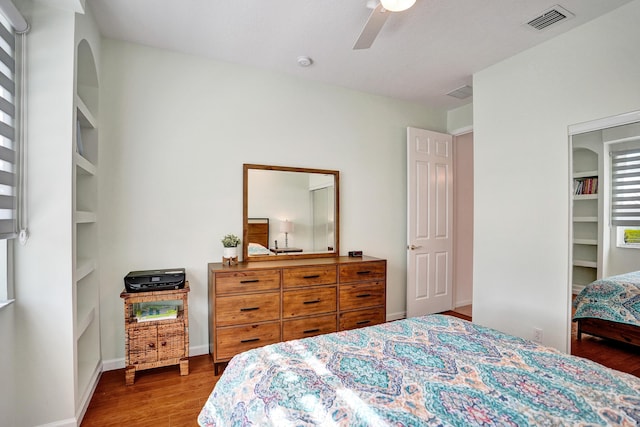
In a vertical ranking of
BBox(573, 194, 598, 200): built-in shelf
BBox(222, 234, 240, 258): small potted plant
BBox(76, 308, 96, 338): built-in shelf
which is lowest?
BBox(76, 308, 96, 338): built-in shelf

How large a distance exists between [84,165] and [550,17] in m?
3.47

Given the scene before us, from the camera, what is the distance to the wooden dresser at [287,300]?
8.61 ft

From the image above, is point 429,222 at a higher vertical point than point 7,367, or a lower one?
higher

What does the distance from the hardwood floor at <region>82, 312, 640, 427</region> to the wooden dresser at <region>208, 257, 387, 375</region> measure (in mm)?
277

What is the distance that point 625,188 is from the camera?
7.27ft

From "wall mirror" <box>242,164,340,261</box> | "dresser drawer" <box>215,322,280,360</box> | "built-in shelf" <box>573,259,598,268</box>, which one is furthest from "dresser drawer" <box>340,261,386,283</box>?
"built-in shelf" <box>573,259,598,268</box>

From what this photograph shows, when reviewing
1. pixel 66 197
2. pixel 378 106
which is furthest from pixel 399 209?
pixel 66 197

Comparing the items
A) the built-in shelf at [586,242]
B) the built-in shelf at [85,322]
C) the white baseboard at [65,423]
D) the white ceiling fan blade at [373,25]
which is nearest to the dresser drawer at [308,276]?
the built-in shelf at [85,322]

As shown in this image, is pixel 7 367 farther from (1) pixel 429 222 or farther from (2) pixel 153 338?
(1) pixel 429 222

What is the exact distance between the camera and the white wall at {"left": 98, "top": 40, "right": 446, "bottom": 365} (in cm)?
270

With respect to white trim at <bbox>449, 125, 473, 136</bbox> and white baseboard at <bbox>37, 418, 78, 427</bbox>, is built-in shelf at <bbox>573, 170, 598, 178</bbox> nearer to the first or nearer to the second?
white trim at <bbox>449, 125, 473, 136</bbox>

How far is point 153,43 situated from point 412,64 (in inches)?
91.6

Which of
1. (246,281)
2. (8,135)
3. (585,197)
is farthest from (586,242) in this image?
(8,135)

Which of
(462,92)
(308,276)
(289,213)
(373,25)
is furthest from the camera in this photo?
(462,92)
